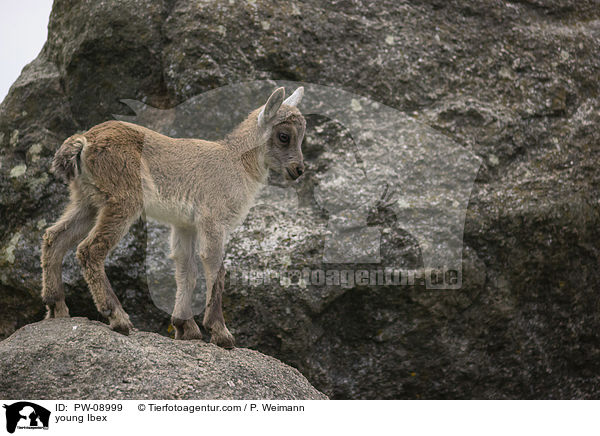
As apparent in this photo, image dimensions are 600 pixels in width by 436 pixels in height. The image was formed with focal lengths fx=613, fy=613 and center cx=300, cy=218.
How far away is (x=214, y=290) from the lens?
17.9 ft

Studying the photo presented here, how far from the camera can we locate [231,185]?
566 centimetres

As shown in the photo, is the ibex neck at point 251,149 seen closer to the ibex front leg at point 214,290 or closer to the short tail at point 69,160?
the ibex front leg at point 214,290

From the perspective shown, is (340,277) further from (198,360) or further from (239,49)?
(239,49)

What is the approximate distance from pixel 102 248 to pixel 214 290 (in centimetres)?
106

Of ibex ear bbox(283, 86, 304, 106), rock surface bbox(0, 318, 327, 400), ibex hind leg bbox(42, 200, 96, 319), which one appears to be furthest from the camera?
ibex ear bbox(283, 86, 304, 106)

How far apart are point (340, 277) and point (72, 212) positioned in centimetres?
259

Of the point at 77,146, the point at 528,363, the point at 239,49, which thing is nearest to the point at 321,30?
the point at 239,49

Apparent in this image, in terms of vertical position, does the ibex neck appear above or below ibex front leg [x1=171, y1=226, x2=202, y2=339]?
above

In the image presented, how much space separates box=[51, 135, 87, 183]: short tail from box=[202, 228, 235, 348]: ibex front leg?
123 centimetres

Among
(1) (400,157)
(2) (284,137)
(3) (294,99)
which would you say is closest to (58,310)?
(2) (284,137)

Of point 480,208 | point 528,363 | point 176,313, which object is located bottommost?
point 528,363

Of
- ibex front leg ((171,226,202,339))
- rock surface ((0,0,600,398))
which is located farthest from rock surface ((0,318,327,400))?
rock surface ((0,0,600,398))

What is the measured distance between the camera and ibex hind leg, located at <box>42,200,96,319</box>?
5.21 meters

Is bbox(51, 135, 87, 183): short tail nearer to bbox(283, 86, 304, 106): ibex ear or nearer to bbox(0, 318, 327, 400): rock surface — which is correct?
bbox(0, 318, 327, 400): rock surface
